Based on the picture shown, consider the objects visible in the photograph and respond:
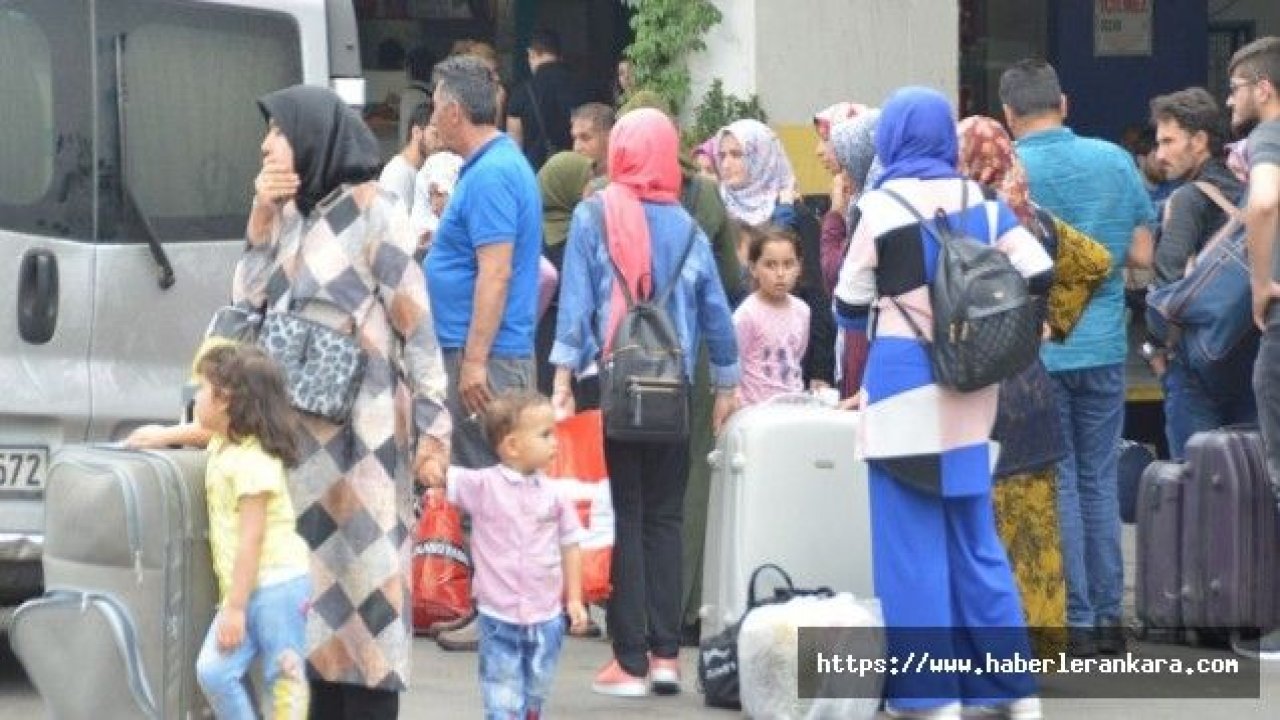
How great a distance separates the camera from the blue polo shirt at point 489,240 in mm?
9250

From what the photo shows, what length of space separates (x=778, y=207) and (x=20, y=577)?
11.2ft

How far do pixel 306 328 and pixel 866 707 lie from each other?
222 centimetres

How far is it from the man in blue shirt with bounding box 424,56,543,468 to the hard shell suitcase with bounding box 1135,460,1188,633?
2.18 meters

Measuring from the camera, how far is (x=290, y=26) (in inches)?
385

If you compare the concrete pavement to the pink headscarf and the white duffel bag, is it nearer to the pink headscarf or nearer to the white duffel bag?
the white duffel bag

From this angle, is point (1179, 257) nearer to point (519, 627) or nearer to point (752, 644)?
point (752, 644)

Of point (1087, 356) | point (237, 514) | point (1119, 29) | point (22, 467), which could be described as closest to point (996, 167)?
point (1087, 356)

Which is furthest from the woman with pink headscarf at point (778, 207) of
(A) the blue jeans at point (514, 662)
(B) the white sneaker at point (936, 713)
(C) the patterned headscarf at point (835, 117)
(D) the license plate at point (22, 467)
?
(A) the blue jeans at point (514, 662)

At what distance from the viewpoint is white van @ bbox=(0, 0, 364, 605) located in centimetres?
912

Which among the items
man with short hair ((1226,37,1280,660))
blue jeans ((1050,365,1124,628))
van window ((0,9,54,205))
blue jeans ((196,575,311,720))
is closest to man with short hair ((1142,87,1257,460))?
blue jeans ((1050,365,1124,628))

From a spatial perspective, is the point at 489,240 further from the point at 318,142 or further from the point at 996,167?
the point at 318,142

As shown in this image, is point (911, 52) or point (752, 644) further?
point (911, 52)

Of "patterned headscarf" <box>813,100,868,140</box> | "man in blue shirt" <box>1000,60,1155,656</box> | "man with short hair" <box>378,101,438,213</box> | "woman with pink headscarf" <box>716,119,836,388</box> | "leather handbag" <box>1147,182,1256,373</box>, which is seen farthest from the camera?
"man with short hair" <box>378,101,438,213</box>

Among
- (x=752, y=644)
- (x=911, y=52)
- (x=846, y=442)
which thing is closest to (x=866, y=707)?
(x=752, y=644)
